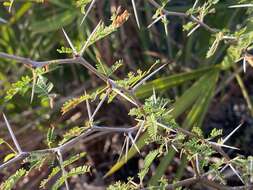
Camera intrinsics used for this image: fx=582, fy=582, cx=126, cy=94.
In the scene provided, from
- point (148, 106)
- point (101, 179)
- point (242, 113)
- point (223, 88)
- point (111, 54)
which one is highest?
point (148, 106)

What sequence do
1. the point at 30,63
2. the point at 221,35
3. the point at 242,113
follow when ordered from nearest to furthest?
1. the point at 30,63
2. the point at 221,35
3. the point at 242,113

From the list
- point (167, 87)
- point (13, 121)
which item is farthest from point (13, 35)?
point (167, 87)

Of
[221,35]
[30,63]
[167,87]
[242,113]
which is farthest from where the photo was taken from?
[242,113]

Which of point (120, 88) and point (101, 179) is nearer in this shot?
point (120, 88)

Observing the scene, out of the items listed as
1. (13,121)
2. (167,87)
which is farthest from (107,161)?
(167,87)

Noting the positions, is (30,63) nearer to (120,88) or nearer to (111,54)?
(120,88)

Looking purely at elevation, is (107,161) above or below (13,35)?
below
